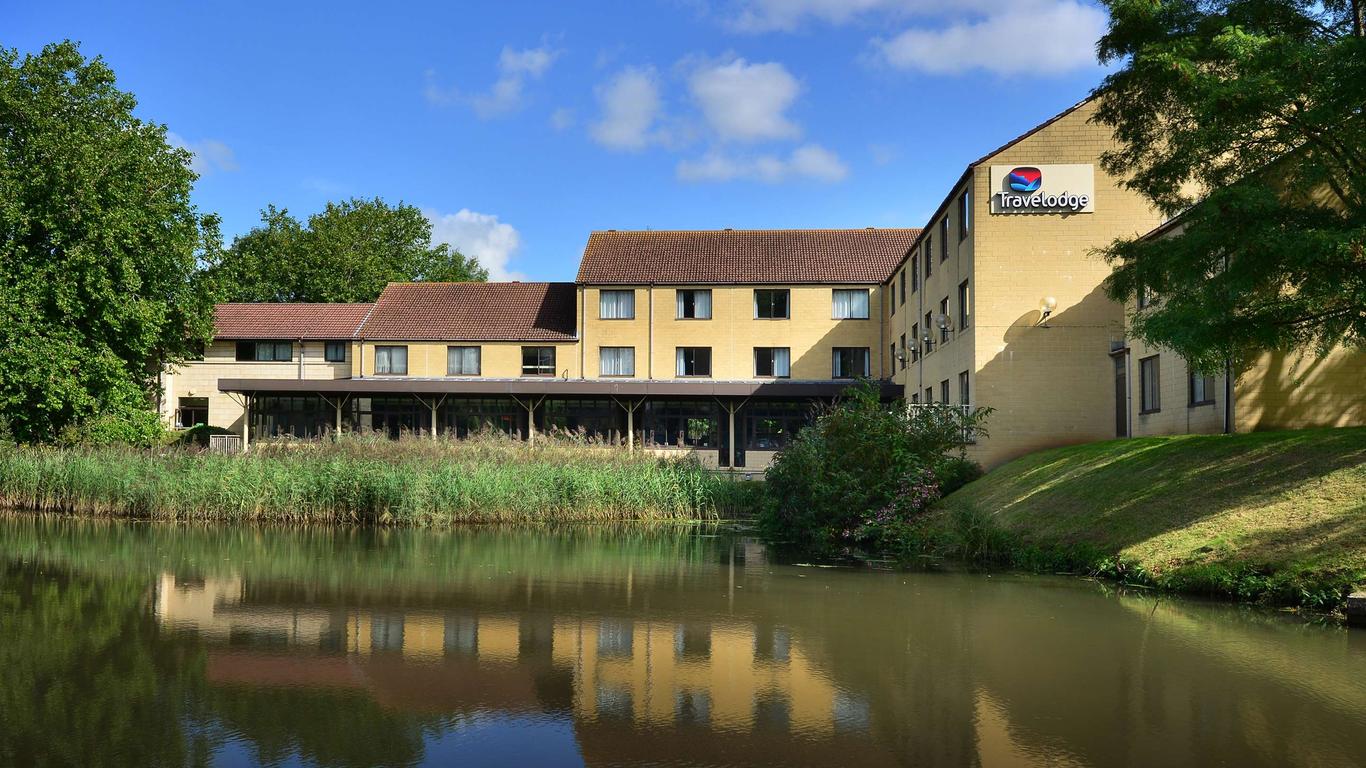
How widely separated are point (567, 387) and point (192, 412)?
57.1ft

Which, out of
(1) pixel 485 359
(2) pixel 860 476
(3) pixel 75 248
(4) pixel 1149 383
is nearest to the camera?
(2) pixel 860 476

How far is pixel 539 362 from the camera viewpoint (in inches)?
1561

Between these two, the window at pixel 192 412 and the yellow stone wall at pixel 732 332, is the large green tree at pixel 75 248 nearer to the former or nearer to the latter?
the window at pixel 192 412

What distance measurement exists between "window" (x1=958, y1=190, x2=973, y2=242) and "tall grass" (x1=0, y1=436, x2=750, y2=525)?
28.8ft

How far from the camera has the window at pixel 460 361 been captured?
4009 cm

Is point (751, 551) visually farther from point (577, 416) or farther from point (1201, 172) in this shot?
point (577, 416)

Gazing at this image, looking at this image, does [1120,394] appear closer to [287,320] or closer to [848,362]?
[848,362]

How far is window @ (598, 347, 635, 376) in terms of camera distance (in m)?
39.3

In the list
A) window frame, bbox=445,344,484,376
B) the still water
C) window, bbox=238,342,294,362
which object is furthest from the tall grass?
window, bbox=238,342,294,362

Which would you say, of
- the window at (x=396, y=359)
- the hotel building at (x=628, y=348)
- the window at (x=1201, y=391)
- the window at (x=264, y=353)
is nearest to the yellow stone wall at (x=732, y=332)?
the hotel building at (x=628, y=348)

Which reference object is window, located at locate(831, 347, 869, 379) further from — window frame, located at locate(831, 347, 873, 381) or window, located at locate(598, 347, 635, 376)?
window, located at locate(598, 347, 635, 376)

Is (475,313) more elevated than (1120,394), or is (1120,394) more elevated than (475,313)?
(475,313)

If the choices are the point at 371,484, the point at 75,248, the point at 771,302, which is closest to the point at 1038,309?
the point at 371,484

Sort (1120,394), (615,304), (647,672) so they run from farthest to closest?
(615,304), (1120,394), (647,672)
